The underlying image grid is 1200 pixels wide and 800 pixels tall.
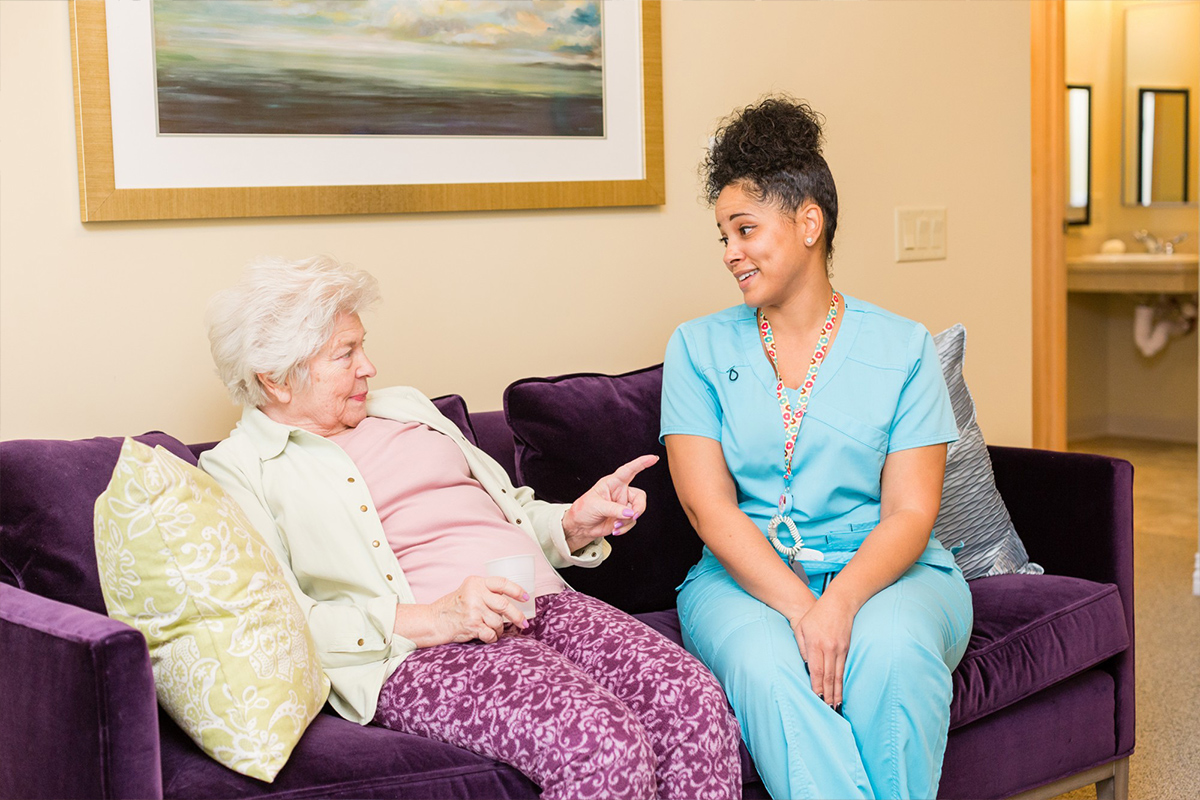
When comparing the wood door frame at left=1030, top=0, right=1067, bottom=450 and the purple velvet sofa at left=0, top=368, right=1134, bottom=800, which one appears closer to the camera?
the purple velvet sofa at left=0, top=368, right=1134, bottom=800

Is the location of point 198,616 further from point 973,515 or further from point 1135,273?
point 1135,273

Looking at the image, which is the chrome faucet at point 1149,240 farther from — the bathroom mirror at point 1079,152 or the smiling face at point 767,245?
the smiling face at point 767,245

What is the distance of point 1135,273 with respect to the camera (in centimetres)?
510

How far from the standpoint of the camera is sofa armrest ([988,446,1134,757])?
6.72ft

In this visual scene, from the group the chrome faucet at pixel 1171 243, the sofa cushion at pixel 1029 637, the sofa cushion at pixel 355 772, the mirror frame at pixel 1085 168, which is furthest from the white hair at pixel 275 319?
the chrome faucet at pixel 1171 243

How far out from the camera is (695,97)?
2514 millimetres

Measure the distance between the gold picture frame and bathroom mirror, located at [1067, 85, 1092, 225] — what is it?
3.60 metres

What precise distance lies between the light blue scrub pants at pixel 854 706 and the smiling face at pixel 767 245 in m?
0.52

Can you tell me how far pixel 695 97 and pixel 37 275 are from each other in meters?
1.35

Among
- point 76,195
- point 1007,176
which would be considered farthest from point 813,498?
point 1007,176

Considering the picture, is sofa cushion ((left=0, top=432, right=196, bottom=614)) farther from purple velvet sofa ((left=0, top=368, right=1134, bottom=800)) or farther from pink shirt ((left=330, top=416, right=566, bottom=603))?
pink shirt ((left=330, top=416, right=566, bottom=603))

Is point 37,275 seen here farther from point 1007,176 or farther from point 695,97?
point 1007,176

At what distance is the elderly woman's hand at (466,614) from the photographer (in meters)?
Answer: 1.51

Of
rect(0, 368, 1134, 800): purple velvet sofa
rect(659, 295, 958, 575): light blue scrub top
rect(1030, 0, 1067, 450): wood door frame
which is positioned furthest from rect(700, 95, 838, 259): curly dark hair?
rect(1030, 0, 1067, 450): wood door frame
